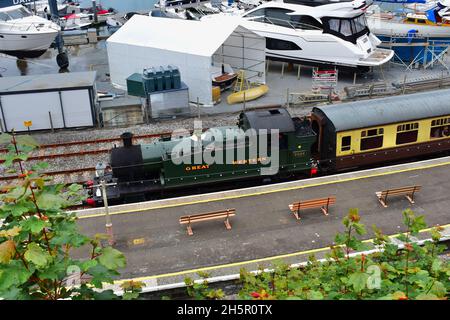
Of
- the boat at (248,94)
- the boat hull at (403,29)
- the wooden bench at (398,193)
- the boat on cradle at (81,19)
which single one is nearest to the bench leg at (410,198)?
the wooden bench at (398,193)

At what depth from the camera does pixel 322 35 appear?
2911 cm

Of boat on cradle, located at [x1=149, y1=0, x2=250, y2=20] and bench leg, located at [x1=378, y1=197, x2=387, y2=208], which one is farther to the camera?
boat on cradle, located at [x1=149, y1=0, x2=250, y2=20]

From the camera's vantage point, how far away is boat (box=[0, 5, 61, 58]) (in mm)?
34562

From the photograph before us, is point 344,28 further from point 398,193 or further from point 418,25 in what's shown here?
point 398,193

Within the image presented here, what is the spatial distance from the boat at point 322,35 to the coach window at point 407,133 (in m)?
11.1

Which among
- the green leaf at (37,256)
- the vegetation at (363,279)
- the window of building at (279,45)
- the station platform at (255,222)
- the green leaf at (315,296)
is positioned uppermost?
the green leaf at (37,256)

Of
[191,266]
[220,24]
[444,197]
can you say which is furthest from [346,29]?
[191,266]

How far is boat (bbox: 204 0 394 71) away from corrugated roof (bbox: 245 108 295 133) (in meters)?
13.8

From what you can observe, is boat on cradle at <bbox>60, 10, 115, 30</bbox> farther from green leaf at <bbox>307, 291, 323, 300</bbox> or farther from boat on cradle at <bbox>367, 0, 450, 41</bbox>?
green leaf at <bbox>307, 291, 323, 300</bbox>

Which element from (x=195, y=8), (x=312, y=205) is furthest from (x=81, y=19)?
(x=312, y=205)

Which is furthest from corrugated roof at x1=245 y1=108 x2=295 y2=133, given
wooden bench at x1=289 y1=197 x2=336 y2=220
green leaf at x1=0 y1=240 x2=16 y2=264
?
green leaf at x1=0 y1=240 x2=16 y2=264

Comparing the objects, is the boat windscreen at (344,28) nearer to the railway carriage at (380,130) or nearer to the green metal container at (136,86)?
the railway carriage at (380,130)

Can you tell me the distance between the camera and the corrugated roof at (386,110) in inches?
691
